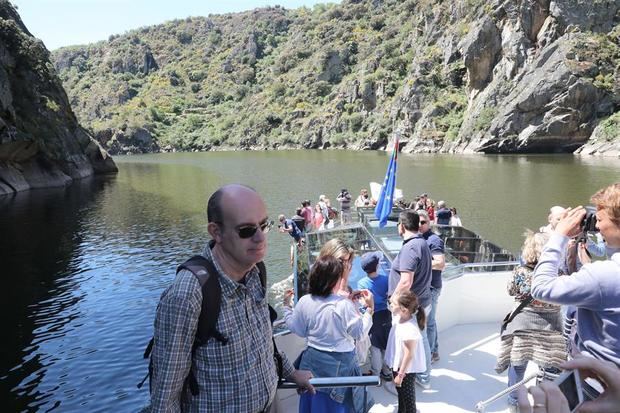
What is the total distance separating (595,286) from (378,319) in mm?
2995

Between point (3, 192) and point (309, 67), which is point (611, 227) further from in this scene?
point (309, 67)

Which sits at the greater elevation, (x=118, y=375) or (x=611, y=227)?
(x=611, y=227)

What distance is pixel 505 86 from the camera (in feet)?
226


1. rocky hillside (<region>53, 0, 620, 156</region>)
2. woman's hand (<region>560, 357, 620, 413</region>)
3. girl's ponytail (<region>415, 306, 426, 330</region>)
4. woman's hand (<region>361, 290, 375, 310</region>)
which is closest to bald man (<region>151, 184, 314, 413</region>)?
woman's hand (<region>560, 357, 620, 413</region>)

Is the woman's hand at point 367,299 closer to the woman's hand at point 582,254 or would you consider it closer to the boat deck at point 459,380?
the boat deck at point 459,380

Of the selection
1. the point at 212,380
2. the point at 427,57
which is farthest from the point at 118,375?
the point at 427,57

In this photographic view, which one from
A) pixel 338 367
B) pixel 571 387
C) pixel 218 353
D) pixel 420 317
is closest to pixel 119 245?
pixel 420 317

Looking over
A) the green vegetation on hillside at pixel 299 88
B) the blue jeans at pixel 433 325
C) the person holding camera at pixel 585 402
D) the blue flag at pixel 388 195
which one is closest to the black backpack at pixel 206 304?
the person holding camera at pixel 585 402

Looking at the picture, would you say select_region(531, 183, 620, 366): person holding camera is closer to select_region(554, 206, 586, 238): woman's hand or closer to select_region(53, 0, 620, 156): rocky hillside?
select_region(554, 206, 586, 238): woman's hand

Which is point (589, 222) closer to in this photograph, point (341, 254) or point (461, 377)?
point (341, 254)

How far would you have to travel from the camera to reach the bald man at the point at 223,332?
2053 mm

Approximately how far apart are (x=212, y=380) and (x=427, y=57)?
9476cm

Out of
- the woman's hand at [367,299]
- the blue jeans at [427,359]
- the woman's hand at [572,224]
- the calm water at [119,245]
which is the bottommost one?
the calm water at [119,245]

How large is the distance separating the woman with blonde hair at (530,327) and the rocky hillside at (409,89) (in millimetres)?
8301
